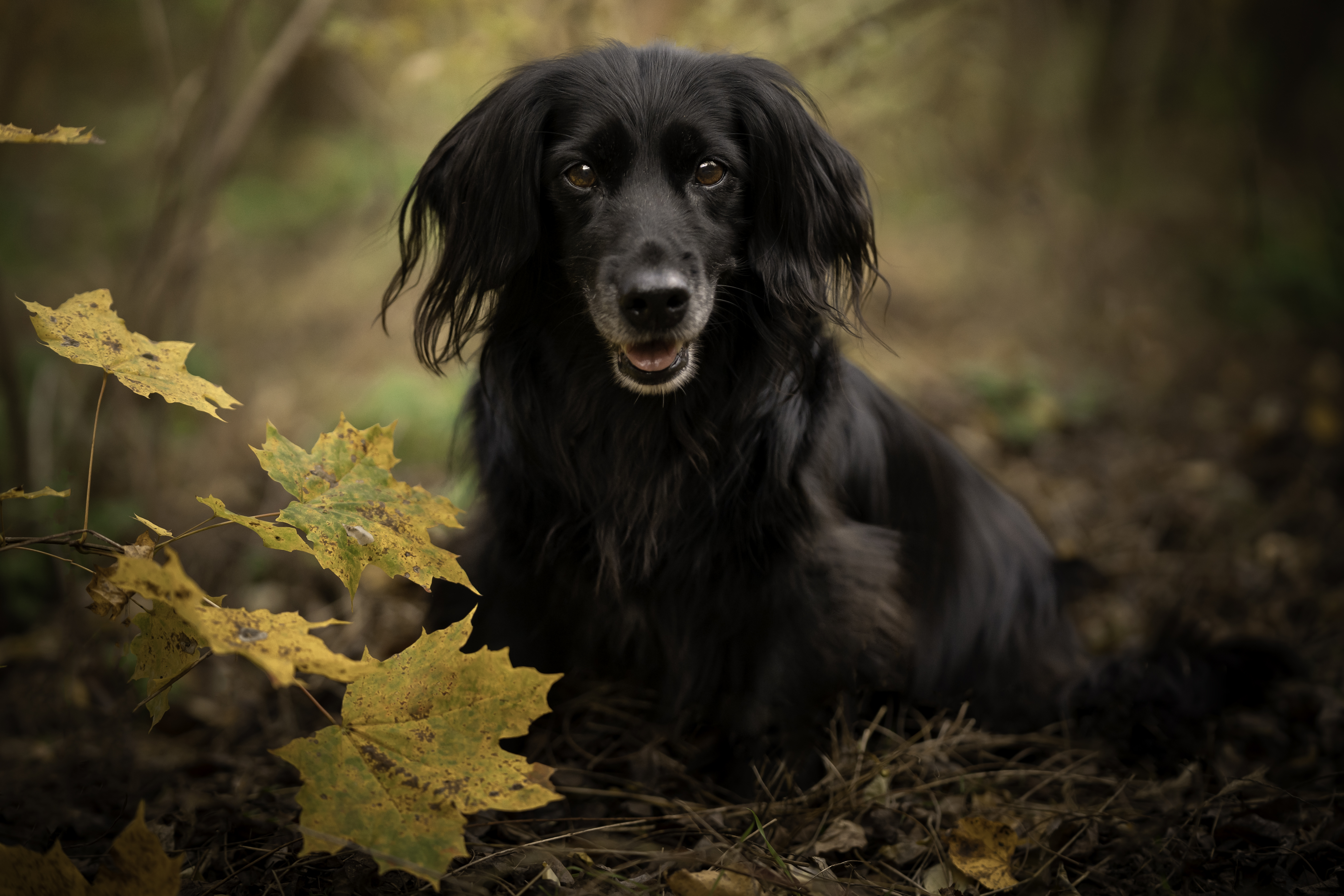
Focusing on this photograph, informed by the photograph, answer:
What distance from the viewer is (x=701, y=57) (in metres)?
2.17

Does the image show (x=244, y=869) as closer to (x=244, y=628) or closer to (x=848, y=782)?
(x=244, y=628)

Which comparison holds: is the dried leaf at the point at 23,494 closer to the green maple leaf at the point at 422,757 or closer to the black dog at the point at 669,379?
the green maple leaf at the point at 422,757

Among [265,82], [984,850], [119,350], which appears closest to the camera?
[119,350]

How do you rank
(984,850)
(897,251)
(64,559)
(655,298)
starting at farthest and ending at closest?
1. (897,251)
2. (655,298)
3. (984,850)
4. (64,559)

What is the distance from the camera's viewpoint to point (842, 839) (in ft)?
6.26

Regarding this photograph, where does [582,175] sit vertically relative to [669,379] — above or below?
above

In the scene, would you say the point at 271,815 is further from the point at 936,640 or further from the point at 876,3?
the point at 876,3

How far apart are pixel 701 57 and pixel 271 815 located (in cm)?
200

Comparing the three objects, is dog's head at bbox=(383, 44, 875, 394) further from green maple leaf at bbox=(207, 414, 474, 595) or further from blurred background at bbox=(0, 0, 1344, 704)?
green maple leaf at bbox=(207, 414, 474, 595)

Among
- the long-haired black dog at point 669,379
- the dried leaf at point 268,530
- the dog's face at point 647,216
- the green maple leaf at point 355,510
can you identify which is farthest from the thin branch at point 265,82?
the dried leaf at point 268,530

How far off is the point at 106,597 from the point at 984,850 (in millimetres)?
1729

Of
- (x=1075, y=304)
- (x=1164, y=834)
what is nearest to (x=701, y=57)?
(x=1164, y=834)

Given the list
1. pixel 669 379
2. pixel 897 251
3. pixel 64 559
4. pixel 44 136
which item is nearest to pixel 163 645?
pixel 64 559

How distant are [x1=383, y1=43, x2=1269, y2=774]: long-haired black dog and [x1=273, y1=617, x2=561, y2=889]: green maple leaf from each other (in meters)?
0.71
